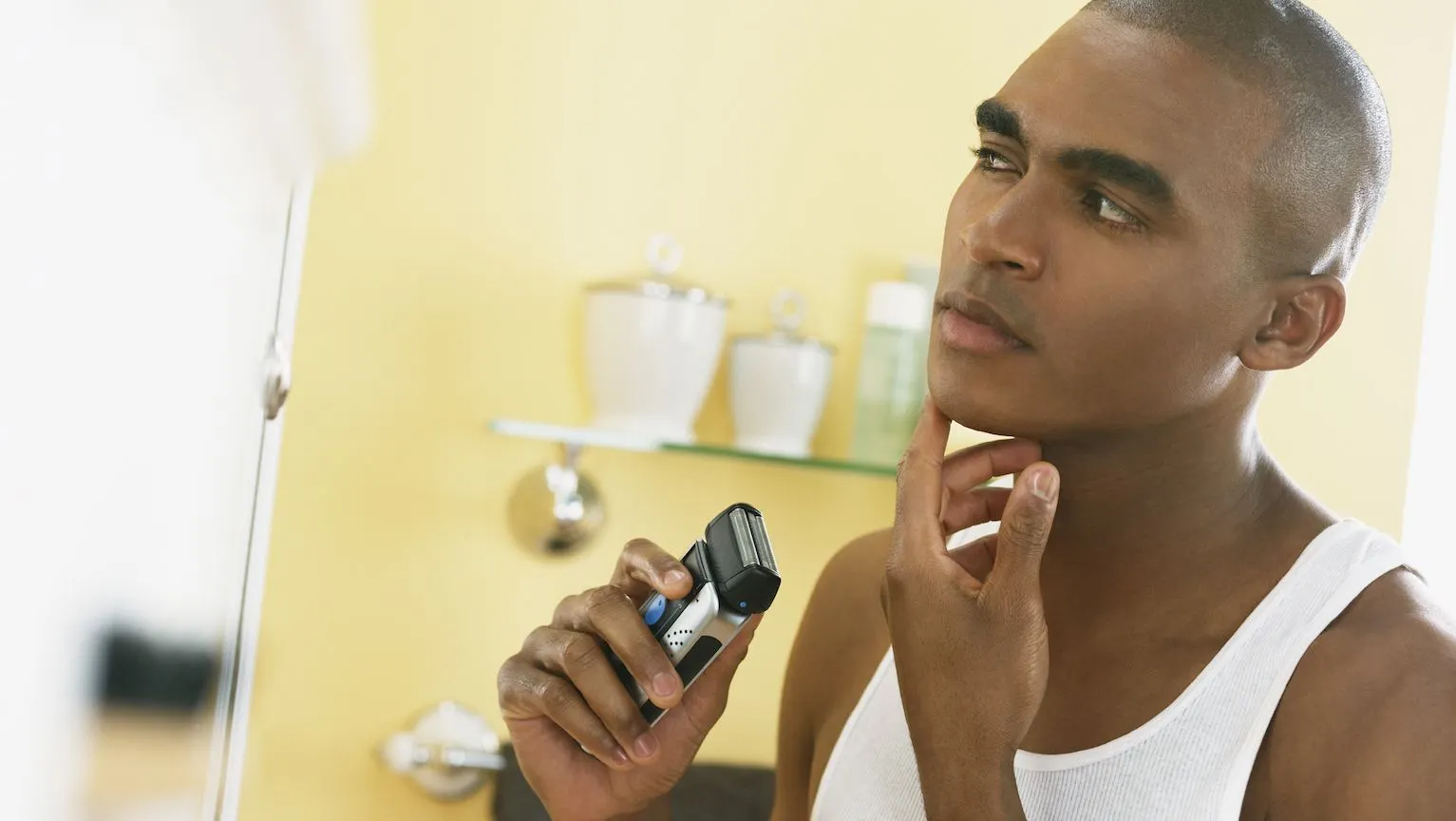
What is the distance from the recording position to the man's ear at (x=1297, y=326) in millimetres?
810

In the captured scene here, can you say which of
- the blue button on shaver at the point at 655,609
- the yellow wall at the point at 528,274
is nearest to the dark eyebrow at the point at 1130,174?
the blue button on shaver at the point at 655,609

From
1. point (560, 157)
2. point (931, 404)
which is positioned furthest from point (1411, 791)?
point (560, 157)

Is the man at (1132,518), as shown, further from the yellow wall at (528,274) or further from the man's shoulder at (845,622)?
the yellow wall at (528,274)

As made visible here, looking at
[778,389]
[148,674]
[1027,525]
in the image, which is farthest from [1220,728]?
[778,389]

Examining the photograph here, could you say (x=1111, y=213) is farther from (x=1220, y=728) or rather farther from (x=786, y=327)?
(x=786, y=327)

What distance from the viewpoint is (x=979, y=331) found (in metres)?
0.78

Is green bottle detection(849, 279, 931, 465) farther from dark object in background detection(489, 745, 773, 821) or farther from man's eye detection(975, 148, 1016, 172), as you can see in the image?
man's eye detection(975, 148, 1016, 172)

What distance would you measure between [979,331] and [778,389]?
23.6 inches

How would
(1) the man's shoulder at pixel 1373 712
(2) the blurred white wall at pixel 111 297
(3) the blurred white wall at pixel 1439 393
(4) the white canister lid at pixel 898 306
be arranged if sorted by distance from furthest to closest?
(3) the blurred white wall at pixel 1439 393 → (4) the white canister lid at pixel 898 306 → (1) the man's shoulder at pixel 1373 712 → (2) the blurred white wall at pixel 111 297

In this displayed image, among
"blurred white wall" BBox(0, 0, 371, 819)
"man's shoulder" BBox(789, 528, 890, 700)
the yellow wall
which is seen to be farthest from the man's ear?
the yellow wall

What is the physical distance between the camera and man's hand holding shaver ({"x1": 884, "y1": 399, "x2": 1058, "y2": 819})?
682mm

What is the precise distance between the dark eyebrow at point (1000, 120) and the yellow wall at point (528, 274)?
0.64 meters

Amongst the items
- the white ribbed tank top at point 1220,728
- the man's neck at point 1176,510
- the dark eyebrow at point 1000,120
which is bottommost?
the white ribbed tank top at point 1220,728

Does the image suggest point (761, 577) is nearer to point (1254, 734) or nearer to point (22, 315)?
point (1254, 734)
